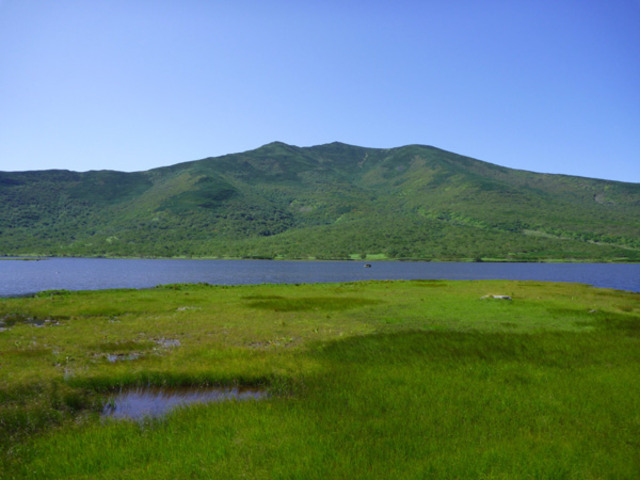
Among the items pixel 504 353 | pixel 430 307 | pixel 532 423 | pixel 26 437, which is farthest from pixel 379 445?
pixel 430 307

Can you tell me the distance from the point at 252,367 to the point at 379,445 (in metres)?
9.12

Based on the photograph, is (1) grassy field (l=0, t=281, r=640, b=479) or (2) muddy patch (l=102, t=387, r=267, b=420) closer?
(1) grassy field (l=0, t=281, r=640, b=479)

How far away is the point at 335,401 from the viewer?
13.3 meters

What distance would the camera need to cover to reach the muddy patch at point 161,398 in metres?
13.2

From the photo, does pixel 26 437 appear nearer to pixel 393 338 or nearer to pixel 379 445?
pixel 379 445

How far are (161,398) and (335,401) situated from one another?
23.5 feet

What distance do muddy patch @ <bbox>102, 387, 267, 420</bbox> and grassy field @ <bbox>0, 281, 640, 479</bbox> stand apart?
2.06ft

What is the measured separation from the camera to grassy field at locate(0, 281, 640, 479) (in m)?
9.08

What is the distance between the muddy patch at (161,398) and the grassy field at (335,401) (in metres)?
0.63

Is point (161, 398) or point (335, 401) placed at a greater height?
point (335, 401)

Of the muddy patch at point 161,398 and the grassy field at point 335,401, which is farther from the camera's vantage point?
the muddy patch at point 161,398

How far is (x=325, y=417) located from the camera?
11.8 m

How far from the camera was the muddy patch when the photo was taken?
43.2ft

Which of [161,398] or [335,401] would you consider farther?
[161,398]
